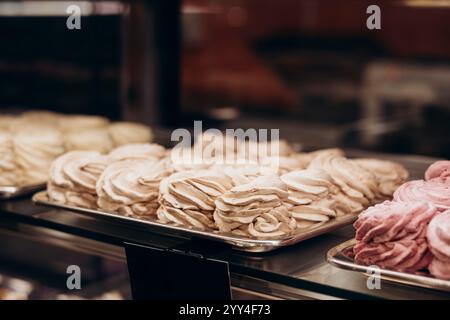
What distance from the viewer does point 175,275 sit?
1.49m

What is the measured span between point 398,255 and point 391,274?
49mm

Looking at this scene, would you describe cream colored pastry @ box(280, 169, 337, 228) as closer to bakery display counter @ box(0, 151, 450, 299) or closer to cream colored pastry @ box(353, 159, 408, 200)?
bakery display counter @ box(0, 151, 450, 299)

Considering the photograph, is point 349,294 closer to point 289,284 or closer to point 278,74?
point 289,284

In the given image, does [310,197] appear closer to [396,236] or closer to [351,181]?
[351,181]

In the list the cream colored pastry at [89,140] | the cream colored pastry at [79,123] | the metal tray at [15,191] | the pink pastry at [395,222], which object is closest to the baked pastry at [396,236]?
the pink pastry at [395,222]

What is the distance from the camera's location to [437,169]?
67.7 inches

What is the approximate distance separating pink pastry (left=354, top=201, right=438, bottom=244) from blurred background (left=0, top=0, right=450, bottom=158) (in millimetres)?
1862

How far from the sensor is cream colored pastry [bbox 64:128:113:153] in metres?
2.37

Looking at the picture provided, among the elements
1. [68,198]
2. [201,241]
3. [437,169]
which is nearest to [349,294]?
[201,241]

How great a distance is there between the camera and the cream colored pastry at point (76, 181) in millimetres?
1845

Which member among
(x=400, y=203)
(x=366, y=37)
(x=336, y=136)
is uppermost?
(x=366, y=37)

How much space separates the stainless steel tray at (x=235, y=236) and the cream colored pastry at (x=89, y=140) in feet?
1.98

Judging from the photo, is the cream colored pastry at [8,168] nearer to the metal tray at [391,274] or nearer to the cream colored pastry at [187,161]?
the cream colored pastry at [187,161]

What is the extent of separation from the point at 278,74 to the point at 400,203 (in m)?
4.01
